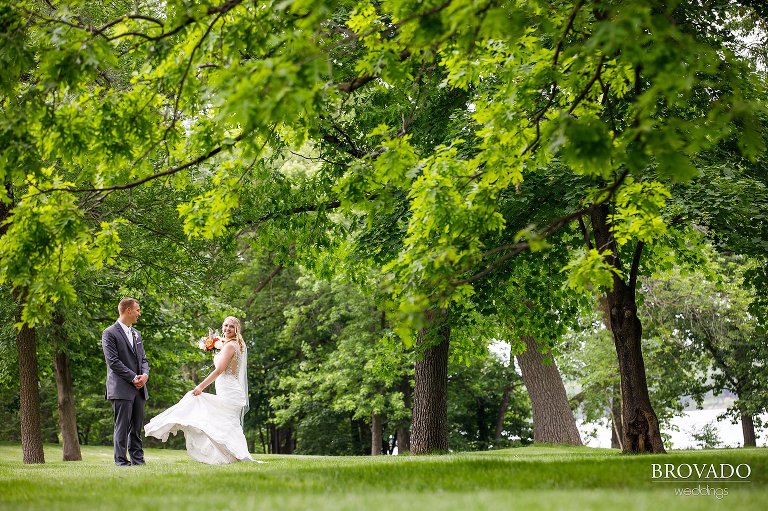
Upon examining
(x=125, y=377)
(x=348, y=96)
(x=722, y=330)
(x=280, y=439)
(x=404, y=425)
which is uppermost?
(x=348, y=96)

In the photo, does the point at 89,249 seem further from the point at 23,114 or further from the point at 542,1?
the point at 542,1

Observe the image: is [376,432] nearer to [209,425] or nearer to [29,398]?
[29,398]

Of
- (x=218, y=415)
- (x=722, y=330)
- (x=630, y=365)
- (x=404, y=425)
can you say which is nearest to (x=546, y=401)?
(x=630, y=365)

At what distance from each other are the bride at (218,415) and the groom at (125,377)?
37 cm

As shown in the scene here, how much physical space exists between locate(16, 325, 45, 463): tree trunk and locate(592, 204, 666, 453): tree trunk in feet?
37.1

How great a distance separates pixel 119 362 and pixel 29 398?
18.4 feet

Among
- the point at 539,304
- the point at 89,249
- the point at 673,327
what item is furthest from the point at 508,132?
the point at 673,327

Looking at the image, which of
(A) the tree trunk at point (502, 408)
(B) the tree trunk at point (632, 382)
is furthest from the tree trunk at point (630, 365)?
(A) the tree trunk at point (502, 408)

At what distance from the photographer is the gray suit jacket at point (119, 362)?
10.7 meters

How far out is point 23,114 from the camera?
6980 mm

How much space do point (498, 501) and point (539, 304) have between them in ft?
32.8

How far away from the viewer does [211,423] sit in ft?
35.8

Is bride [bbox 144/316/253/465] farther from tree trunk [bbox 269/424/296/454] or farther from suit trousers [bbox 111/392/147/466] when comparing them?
tree trunk [bbox 269/424/296/454]

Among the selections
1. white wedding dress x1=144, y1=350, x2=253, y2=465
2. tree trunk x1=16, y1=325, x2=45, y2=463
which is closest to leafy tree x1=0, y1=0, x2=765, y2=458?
white wedding dress x1=144, y1=350, x2=253, y2=465
